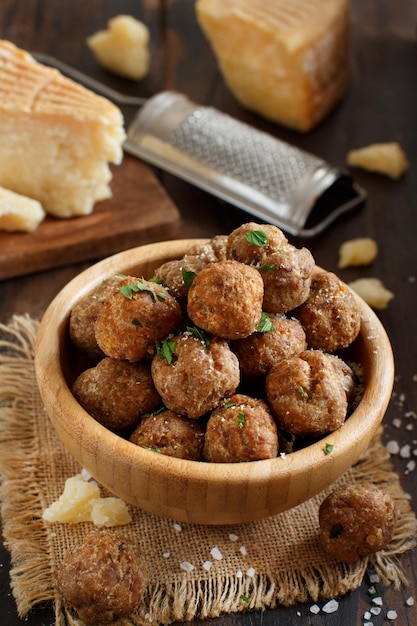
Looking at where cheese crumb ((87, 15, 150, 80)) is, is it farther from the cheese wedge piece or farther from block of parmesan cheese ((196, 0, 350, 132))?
the cheese wedge piece

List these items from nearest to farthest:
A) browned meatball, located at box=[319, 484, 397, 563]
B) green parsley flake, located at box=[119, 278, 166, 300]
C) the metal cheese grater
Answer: green parsley flake, located at box=[119, 278, 166, 300] → browned meatball, located at box=[319, 484, 397, 563] → the metal cheese grater

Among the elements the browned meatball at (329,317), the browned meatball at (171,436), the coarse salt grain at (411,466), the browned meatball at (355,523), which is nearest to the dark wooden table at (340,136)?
the coarse salt grain at (411,466)

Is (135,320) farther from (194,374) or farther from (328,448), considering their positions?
(328,448)

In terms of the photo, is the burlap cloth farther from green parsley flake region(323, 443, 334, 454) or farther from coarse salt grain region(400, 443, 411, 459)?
green parsley flake region(323, 443, 334, 454)

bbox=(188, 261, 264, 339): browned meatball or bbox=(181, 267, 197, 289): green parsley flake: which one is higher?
bbox=(188, 261, 264, 339): browned meatball

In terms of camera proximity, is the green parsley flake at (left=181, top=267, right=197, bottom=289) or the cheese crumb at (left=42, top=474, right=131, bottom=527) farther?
the cheese crumb at (left=42, top=474, right=131, bottom=527)

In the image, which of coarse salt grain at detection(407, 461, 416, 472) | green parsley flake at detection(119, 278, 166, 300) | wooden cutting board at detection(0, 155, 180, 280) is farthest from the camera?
wooden cutting board at detection(0, 155, 180, 280)

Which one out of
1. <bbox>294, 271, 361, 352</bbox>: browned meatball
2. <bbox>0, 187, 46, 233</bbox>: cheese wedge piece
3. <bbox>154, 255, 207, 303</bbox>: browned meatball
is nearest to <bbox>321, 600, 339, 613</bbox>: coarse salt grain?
<bbox>294, 271, 361, 352</bbox>: browned meatball

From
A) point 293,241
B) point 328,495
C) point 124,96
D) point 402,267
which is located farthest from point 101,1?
point 328,495

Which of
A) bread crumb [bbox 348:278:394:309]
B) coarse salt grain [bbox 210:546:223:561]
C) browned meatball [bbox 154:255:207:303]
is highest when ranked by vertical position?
browned meatball [bbox 154:255:207:303]
